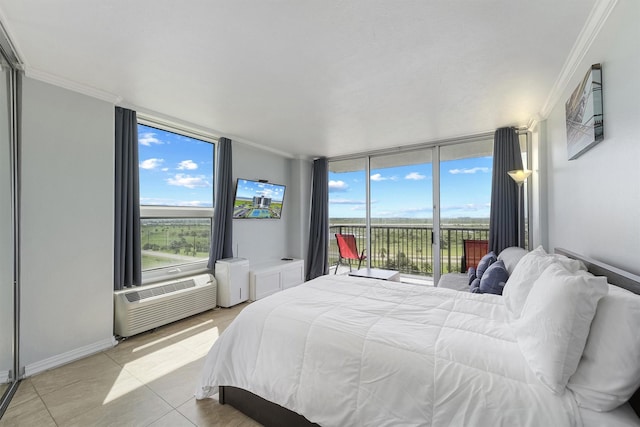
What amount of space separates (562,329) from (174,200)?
12.3 ft

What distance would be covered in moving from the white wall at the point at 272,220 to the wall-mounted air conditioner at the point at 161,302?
33.5 inches

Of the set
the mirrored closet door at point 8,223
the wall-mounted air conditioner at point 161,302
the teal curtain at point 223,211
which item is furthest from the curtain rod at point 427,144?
the mirrored closet door at point 8,223

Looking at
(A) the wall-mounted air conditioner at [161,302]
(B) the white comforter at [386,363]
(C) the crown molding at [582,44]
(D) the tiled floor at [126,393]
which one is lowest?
(D) the tiled floor at [126,393]

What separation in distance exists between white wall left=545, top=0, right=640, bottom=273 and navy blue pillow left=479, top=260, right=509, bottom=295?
1.77 feet

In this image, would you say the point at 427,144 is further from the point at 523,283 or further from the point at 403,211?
the point at 523,283

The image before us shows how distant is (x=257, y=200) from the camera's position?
14.8 feet

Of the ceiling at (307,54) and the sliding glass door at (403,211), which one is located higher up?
the ceiling at (307,54)

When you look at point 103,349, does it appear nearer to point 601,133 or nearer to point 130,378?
point 130,378

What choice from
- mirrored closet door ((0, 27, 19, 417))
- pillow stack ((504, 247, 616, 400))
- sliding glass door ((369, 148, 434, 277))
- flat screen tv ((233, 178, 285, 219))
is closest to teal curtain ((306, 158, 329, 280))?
flat screen tv ((233, 178, 285, 219))

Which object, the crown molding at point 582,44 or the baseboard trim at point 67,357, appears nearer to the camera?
the crown molding at point 582,44

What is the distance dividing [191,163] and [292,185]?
81.8 inches

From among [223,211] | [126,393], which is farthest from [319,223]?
[126,393]

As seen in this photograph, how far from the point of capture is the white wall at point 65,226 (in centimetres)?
217

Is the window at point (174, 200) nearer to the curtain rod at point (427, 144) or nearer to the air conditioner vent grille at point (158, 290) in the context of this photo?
the air conditioner vent grille at point (158, 290)
